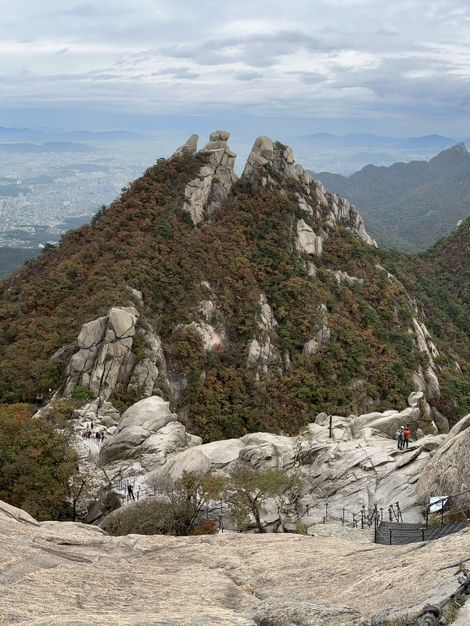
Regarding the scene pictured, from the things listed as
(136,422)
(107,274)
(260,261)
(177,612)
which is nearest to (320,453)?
(136,422)

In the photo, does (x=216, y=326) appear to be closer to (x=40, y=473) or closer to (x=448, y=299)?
(x=40, y=473)

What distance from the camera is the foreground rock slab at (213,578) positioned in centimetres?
1045

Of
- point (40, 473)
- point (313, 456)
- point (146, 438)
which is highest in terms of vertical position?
point (40, 473)

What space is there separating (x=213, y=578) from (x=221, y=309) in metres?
44.9

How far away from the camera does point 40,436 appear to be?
2895cm

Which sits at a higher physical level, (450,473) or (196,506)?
(450,473)

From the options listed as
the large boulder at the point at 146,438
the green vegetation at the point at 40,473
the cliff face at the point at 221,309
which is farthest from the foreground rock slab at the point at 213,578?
the cliff face at the point at 221,309

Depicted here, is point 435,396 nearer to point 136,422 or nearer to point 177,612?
point 136,422

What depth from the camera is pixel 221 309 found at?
193ft

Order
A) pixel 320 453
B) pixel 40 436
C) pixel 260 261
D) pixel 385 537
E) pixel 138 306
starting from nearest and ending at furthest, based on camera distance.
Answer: pixel 385 537 < pixel 40 436 < pixel 320 453 < pixel 138 306 < pixel 260 261

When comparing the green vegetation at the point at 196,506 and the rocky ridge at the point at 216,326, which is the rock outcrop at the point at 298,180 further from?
the green vegetation at the point at 196,506

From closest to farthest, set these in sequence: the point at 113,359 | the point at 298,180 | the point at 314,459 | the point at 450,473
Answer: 1. the point at 450,473
2. the point at 314,459
3. the point at 113,359
4. the point at 298,180

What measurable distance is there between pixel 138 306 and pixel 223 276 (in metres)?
12.6

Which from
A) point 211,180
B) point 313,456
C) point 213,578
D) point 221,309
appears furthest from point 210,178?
point 213,578
